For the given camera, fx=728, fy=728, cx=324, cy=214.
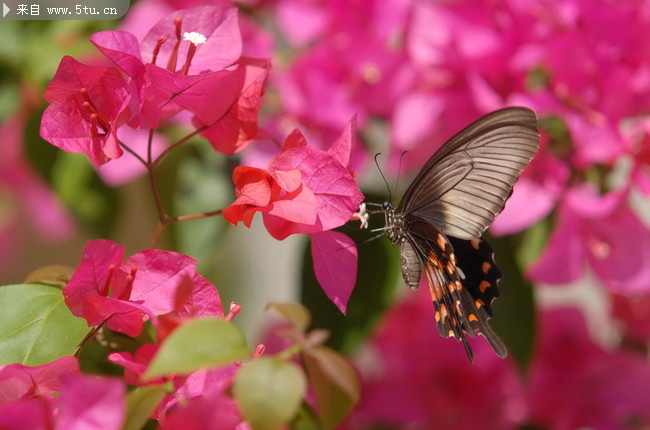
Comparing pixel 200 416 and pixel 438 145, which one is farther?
pixel 438 145

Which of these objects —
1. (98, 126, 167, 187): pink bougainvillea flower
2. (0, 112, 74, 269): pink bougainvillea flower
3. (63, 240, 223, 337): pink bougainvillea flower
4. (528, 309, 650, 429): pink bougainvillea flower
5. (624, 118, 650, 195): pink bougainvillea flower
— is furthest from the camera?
(0, 112, 74, 269): pink bougainvillea flower

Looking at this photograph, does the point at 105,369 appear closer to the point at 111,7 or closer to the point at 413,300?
the point at 111,7

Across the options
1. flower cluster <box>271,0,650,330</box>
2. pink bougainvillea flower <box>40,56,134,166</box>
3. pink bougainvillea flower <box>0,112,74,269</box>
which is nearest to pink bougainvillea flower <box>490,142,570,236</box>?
flower cluster <box>271,0,650,330</box>

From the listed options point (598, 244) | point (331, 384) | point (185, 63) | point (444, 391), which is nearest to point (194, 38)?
point (185, 63)

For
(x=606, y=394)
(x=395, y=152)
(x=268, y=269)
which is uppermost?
(x=395, y=152)

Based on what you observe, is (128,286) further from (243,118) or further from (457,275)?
(457,275)

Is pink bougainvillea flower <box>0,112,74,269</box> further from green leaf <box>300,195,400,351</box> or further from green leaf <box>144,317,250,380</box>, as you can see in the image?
green leaf <box>144,317,250,380</box>

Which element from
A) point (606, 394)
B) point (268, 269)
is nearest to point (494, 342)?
point (606, 394)
